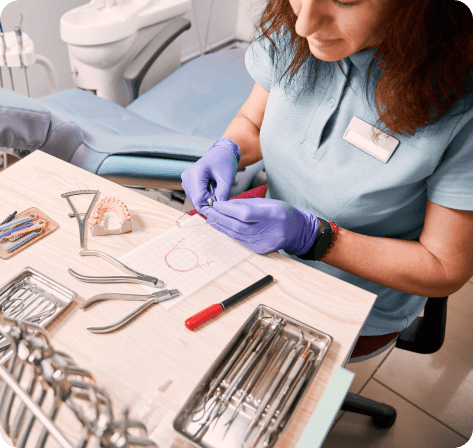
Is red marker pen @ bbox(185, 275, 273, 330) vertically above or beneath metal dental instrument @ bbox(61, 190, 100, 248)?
above

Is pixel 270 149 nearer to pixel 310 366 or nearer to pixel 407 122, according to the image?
pixel 407 122

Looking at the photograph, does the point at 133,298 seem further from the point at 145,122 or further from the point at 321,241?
the point at 145,122

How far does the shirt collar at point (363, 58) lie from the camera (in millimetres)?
729

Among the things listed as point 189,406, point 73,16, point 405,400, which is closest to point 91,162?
point 189,406

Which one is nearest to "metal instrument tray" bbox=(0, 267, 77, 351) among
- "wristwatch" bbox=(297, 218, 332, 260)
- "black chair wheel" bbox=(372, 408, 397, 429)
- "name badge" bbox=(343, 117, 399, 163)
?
"wristwatch" bbox=(297, 218, 332, 260)

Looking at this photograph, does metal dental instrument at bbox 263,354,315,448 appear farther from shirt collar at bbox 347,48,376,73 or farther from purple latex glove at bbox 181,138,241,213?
shirt collar at bbox 347,48,376,73

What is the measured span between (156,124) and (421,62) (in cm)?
124

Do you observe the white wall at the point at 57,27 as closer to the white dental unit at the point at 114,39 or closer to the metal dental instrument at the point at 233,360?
the white dental unit at the point at 114,39

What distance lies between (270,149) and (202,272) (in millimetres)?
356

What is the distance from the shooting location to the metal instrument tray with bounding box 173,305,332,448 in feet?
1.74

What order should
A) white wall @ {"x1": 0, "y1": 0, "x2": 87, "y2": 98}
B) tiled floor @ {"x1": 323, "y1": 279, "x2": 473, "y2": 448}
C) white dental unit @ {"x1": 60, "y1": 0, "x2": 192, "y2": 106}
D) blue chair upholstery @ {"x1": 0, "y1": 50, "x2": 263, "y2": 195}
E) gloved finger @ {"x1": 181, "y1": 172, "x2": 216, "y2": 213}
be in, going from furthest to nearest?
1. white wall @ {"x1": 0, "y1": 0, "x2": 87, "y2": 98}
2. white dental unit @ {"x1": 60, "y1": 0, "x2": 192, "y2": 106}
3. tiled floor @ {"x1": 323, "y1": 279, "x2": 473, "y2": 448}
4. blue chair upholstery @ {"x1": 0, "y1": 50, "x2": 263, "y2": 195}
5. gloved finger @ {"x1": 181, "y1": 172, "x2": 216, "y2": 213}

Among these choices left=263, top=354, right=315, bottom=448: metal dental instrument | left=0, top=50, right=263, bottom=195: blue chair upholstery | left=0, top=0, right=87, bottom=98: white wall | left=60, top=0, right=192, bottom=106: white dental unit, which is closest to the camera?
left=263, top=354, right=315, bottom=448: metal dental instrument

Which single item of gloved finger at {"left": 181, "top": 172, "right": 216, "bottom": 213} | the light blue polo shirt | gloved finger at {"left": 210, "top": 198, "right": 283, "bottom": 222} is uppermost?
the light blue polo shirt

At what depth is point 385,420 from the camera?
→ 1315mm
